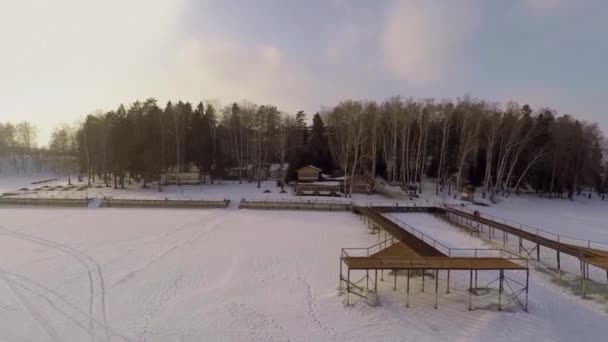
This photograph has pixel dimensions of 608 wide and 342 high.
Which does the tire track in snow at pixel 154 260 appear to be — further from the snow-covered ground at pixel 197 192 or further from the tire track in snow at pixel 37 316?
the snow-covered ground at pixel 197 192

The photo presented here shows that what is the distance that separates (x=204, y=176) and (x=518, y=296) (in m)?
42.6

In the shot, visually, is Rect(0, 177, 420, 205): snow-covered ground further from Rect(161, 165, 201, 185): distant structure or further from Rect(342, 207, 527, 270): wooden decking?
Rect(342, 207, 527, 270): wooden decking

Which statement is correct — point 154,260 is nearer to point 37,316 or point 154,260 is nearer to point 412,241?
point 37,316

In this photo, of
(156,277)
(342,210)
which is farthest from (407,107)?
(156,277)

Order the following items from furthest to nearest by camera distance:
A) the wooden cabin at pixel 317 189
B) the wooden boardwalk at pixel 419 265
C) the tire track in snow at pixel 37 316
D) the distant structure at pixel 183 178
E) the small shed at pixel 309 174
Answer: the distant structure at pixel 183 178, the small shed at pixel 309 174, the wooden cabin at pixel 317 189, the wooden boardwalk at pixel 419 265, the tire track in snow at pixel 37 316

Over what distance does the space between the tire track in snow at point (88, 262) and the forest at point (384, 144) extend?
65.4 ft

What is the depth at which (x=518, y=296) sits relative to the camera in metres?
15.6

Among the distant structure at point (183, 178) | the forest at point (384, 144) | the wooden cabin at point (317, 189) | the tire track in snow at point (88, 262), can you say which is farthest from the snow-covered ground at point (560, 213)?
the distant structure at point (183, 178)

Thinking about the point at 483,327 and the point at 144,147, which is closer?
the point at 483,327

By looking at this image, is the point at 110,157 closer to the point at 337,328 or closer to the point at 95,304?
the point at 95,304

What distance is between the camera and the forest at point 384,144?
43.6m

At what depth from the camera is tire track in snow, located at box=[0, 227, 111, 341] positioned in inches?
546

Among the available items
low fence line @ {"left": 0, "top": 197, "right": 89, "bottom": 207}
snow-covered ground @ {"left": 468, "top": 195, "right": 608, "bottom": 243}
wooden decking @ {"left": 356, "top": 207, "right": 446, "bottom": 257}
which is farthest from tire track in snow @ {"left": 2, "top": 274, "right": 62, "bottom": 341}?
snow-covered ground @ {"left": 468, "top": 195, "right": 608, "bottom": 243}

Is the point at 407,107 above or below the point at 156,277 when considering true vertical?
above
